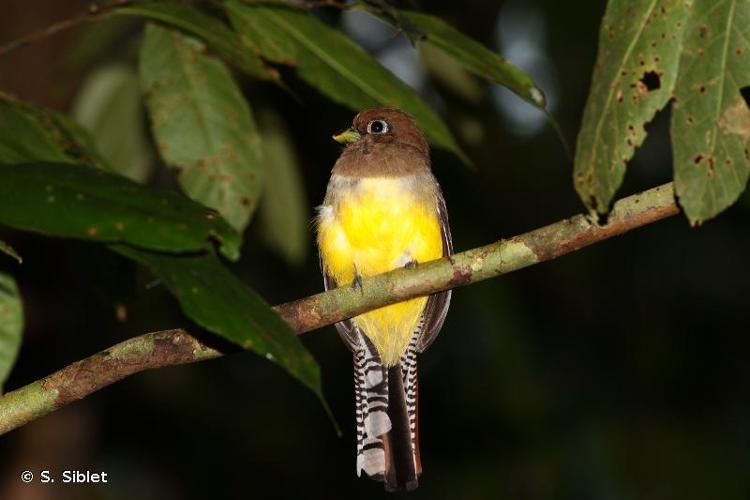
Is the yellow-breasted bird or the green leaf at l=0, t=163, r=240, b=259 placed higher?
the yellow-breasted bird

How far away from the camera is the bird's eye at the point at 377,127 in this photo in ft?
16.4

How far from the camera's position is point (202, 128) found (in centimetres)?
324

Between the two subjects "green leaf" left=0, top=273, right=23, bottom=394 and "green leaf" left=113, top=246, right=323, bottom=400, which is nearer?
"green leaf" left=113, top=246, right=323, bottom=400

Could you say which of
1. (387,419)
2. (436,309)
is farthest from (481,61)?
(387,419)

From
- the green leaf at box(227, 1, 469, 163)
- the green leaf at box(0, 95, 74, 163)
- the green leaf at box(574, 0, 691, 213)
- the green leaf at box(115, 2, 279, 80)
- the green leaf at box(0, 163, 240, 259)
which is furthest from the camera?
the green leaf at box(227, 1, 469, 163)

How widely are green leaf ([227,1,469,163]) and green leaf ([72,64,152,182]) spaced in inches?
45.2

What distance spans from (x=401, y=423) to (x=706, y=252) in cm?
355

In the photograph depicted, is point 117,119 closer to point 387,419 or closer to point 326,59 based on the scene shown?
point 326,59

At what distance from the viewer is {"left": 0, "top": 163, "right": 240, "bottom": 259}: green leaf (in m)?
1.76

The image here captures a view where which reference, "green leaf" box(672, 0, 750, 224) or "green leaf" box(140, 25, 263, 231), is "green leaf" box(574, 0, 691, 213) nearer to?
"green leaf" box(672, 0, 750, 224)

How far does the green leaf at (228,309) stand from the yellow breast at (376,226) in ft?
7.27

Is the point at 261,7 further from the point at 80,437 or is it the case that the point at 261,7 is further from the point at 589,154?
the point at 80,437

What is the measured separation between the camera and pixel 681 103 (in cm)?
220

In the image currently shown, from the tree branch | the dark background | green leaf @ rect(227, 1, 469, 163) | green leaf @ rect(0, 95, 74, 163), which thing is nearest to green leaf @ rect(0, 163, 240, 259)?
the tree branch
